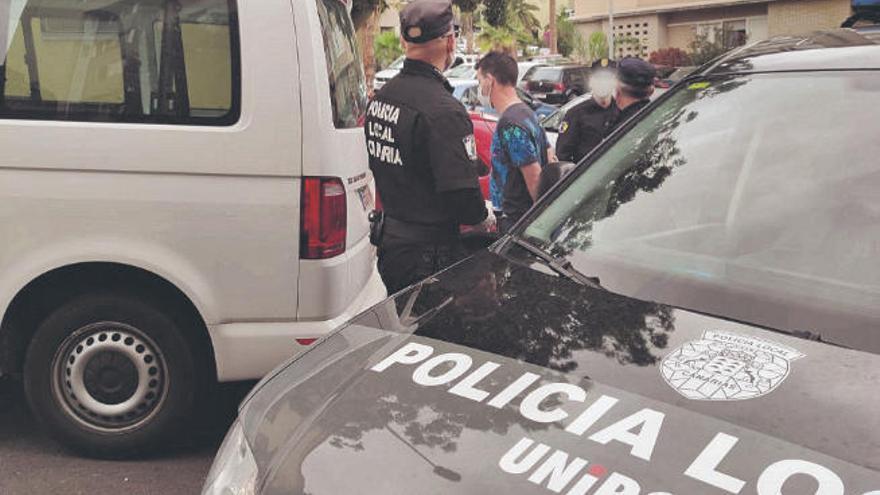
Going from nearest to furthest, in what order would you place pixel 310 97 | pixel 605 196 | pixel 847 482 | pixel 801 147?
1. pixel 847 482
2. pixel 801 147
3. pixel 605 196
4. pixel 310 97

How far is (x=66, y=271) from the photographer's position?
385cm

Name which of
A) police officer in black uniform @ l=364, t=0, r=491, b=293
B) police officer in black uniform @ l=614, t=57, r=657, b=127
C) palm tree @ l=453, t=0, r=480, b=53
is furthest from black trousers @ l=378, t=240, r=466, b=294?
palm tree @ l=453, t=0, r=480, b=53

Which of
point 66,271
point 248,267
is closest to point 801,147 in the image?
point 248,267

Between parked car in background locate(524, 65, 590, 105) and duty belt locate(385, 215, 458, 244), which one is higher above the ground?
parked car in background locate(524, 65, 590, 105)

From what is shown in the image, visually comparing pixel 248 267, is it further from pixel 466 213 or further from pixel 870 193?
pixel 870 193

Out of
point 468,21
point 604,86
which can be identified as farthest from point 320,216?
point 468,21

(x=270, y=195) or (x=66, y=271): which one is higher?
(x=270, y=195)

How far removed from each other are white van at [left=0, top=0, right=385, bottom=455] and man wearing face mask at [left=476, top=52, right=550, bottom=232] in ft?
3.94

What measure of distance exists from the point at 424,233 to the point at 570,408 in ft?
6.80

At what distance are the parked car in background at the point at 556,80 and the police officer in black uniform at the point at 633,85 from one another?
1419 centimetres

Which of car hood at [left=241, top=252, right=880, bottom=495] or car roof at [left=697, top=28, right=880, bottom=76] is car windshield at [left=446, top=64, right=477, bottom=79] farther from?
car hood at [left=241, top=252, right=880, bottom=495]

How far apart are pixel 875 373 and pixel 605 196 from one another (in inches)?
43.8

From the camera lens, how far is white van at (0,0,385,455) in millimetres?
3729

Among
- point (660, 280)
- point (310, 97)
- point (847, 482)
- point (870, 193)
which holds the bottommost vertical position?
point (847, 482)
